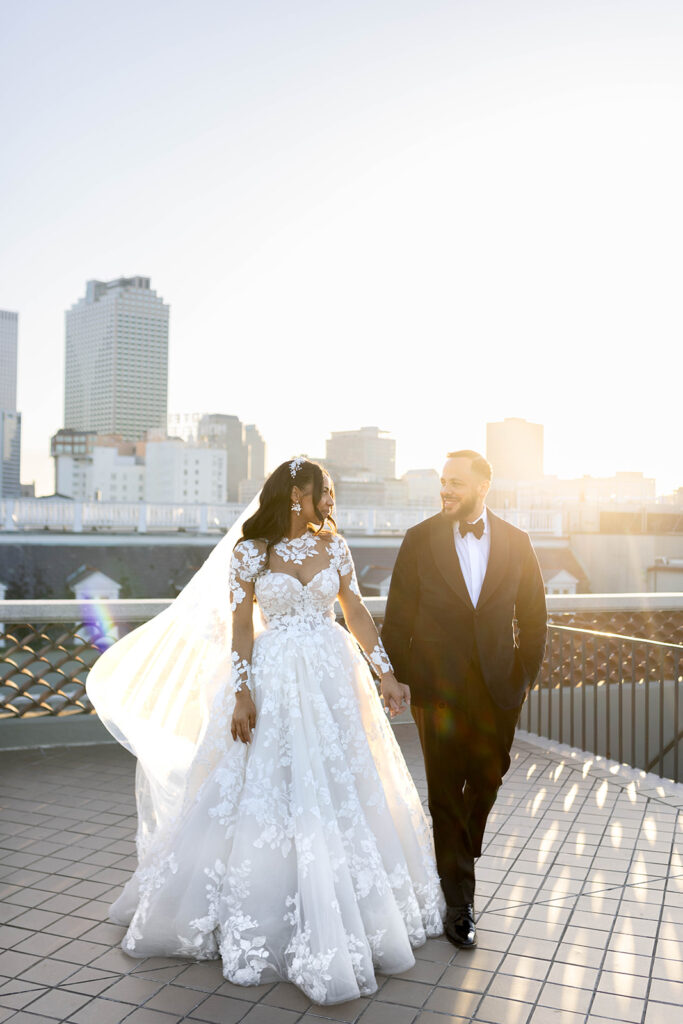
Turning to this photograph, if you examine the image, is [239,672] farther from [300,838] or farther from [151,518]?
[151,518]

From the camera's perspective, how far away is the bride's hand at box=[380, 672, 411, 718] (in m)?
3.77

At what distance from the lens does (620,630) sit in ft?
30.2

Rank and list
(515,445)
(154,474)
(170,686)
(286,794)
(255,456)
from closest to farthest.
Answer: (286,794), (170,686), (515,445), (154,474), (255,456)

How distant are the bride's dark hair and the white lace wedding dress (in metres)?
0.08

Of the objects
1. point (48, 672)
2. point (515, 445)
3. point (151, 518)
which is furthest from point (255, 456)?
point (48, 672)

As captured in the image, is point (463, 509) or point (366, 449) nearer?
point (463, 509)

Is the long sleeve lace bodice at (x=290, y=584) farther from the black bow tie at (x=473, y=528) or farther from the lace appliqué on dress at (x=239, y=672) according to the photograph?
the black bow tie at (x=473, y=528)

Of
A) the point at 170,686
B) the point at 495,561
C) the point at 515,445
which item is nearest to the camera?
the point at 495,561

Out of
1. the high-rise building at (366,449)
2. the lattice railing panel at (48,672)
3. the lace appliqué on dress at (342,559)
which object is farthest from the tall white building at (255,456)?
the lace appliqué on dress at (342,559)

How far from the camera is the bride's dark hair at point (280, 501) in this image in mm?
3678

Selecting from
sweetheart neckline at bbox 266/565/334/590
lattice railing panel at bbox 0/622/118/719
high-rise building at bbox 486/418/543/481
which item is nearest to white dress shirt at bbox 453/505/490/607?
sweetheart neckline at bbox 266/565/334/590

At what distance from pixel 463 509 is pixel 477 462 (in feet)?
0.72

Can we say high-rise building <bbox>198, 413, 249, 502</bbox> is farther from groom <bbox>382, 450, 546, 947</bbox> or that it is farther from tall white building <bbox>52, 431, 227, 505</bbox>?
groom <bbox>382, 450, 546, 947</bbox>

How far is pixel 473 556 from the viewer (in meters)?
3.88
